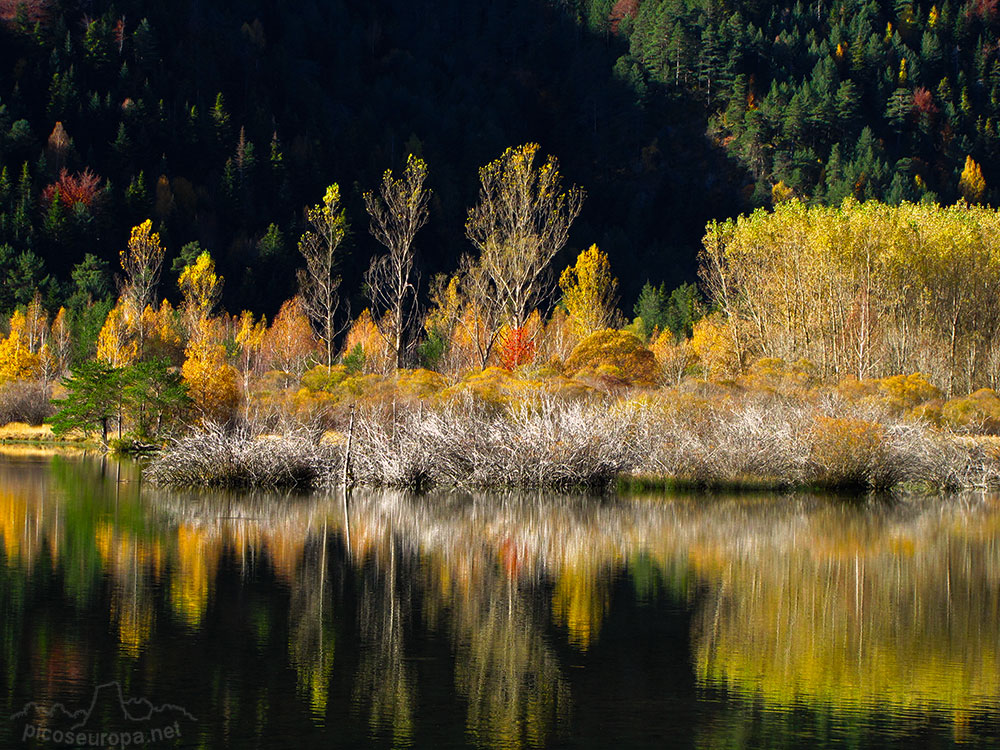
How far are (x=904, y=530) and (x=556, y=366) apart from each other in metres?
19.9

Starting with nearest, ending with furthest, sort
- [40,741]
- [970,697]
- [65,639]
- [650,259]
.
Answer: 1. [40,741]
2. [970,697]
3. [65,639]
4. [650,259]

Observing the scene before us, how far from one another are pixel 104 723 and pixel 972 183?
422ft

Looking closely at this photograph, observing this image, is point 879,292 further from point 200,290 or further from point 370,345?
point 200,290

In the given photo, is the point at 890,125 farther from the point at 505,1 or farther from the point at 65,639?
the point at 65,639

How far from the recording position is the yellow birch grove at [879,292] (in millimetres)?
48531

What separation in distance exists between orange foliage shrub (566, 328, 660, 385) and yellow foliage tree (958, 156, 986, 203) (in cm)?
9408

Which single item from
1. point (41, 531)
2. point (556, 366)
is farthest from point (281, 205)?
point (41, 531)

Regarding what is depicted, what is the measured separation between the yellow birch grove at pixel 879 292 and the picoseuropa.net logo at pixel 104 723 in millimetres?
40552

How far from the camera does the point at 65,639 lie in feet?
35.7

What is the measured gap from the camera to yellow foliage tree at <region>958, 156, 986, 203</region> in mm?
125125

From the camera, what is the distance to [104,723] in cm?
851

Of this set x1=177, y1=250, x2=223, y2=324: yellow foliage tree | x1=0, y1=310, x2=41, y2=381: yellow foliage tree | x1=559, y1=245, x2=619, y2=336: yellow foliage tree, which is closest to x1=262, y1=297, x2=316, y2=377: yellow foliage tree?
x1=177, y1=250, x2=223, y2=324: yellow foliage tree

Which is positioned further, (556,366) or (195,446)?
(556,366)

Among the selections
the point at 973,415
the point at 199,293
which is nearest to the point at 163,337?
the point at 199,293
